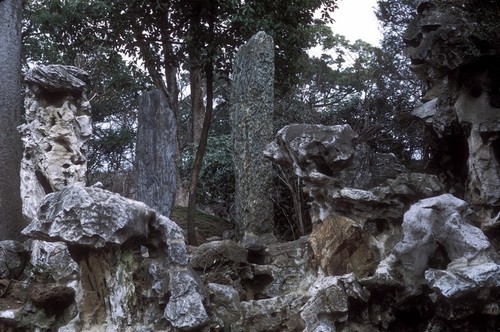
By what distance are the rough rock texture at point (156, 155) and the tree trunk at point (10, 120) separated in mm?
1312

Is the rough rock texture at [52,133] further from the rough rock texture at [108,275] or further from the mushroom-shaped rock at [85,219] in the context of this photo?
the mushroom-shaped rock at [85,219]

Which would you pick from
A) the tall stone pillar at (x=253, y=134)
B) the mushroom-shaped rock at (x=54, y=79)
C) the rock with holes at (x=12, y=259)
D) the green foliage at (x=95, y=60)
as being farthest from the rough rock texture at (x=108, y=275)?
the green foliage at (x=95, y=60)

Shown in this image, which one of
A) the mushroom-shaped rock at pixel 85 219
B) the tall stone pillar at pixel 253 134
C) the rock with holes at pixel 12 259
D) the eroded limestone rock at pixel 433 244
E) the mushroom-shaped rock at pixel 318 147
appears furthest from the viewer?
the tall stone pillar at pixel 253 134

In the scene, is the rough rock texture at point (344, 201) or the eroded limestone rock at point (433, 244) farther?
the rough rock texture at point (344, 201)

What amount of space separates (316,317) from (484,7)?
287 centimetres

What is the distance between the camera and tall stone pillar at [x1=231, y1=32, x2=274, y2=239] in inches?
243

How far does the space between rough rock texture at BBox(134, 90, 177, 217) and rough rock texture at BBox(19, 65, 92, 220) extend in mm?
968

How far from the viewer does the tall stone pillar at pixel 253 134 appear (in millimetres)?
6172

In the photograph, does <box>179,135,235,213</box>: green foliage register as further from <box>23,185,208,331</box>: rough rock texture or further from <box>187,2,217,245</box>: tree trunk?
<box>23,185,208,331</box>: rough rock texture

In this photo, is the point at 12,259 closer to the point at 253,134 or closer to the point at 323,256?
the point at 323,256

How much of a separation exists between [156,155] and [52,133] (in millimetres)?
1264

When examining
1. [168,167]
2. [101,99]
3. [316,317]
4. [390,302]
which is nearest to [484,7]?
[390,302]

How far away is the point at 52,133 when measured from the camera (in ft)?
15.1

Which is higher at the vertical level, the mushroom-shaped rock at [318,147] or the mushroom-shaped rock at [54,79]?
the mushroom-shaped rock at [54,79]
